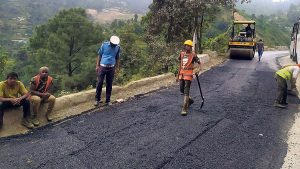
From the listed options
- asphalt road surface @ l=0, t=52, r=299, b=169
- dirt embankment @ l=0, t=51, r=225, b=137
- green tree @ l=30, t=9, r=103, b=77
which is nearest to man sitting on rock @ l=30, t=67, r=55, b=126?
dirt embankment @ l=0, t=51, r=225, b=137

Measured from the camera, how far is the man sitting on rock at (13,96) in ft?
22.5

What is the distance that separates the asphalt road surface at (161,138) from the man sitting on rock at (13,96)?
43 centimetres

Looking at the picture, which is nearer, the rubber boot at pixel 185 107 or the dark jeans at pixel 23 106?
the dark jeans at pixel 23 106

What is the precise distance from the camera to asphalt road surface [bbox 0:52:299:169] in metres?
5.62

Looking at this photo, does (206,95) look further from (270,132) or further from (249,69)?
(249,69)

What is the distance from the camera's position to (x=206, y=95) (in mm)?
10938

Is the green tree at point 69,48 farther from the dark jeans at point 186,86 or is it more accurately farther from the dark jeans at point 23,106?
the dark jeans at point 23,106

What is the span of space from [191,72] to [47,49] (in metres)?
32.2

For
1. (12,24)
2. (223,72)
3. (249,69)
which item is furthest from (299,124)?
(12,24)

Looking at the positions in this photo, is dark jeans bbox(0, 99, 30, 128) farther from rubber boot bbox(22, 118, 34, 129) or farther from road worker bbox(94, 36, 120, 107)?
road worker bbox(94, 36, 120, 107)

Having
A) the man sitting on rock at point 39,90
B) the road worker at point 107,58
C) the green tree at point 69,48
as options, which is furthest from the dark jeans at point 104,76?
the green tree at point 69,48

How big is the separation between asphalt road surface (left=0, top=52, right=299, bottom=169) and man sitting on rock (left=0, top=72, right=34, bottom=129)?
1.40 ft

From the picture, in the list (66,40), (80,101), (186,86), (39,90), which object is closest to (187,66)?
(186,86)

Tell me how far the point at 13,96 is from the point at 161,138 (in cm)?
311
